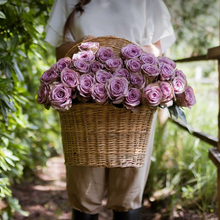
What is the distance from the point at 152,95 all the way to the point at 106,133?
0.83 ft

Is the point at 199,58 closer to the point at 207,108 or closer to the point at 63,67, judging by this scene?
the point at 63,67

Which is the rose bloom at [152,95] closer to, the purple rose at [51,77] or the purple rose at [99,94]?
the purple rose at [99,94]

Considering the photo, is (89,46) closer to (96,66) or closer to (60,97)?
(96,66)

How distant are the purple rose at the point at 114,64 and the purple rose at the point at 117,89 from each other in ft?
0.24

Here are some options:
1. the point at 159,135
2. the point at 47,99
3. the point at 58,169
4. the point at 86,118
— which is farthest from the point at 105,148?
the point at 58,169

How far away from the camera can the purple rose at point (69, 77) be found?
123cm

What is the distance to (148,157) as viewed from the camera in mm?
1634

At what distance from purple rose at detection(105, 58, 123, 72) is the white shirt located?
0.37 metres

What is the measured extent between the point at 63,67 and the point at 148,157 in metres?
0.66

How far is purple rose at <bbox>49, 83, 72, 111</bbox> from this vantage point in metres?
1.20

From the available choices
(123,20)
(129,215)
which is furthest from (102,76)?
(129,215)

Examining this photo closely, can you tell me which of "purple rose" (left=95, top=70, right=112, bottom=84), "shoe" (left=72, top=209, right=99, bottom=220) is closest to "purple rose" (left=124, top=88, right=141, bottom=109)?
"purple rose" (left=95, top=70, right=112, bottom=84)

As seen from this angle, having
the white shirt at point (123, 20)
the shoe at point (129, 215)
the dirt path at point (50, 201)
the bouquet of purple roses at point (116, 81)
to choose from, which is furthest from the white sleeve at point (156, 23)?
the dirt path at point (50, 201)

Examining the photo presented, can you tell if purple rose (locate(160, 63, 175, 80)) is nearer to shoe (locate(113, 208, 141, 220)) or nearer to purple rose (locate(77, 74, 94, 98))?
purple rose (locate(77, 74, 94, 98))
